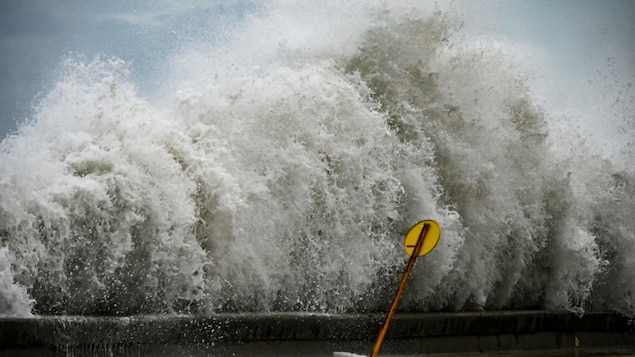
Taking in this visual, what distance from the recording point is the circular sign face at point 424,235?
683 cm

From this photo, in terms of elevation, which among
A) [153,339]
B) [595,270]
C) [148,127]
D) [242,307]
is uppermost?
[148,127]

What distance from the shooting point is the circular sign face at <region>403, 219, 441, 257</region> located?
683cm

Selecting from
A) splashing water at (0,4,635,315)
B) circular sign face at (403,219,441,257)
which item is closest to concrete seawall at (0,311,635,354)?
splashing water at (0,4,635,315)

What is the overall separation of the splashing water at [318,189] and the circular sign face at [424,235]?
2.33m

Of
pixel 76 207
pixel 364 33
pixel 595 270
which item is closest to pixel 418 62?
pixel 364 33

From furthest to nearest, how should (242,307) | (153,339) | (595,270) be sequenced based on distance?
(595,270) < (242,307) < (153,339)

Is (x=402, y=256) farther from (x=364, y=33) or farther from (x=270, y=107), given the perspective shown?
(x=364, y=33)

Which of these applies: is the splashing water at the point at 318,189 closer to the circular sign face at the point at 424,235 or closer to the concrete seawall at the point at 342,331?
the concrete seawall at the point at 342,331

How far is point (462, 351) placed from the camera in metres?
10.1

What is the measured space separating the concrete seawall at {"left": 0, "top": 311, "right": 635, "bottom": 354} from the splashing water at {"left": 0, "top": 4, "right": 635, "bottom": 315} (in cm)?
49

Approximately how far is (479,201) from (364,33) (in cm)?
239

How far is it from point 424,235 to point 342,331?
2300 mm

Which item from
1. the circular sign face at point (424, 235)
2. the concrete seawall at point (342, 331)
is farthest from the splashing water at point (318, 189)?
the circular sign face at point (424, 235)

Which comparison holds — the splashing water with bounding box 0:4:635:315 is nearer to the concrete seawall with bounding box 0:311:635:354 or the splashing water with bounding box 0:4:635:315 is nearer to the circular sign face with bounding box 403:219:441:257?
the concrete seawall with bounding box 0:311:635:354
